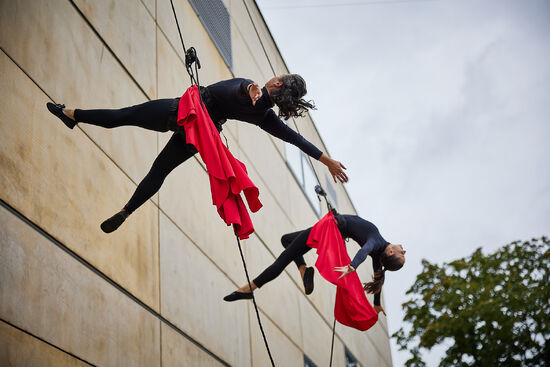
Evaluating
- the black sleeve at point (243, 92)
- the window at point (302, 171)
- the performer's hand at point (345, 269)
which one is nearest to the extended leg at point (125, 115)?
the black sleeve at point (243, 92)

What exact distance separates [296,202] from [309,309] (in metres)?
1.94

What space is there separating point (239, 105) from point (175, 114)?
0.48 metres

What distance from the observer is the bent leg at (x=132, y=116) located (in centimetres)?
447

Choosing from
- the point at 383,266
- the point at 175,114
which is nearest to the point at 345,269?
the point at 383,266

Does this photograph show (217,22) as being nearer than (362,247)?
No

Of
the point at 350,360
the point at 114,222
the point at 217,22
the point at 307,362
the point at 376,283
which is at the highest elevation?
the point at 217,22

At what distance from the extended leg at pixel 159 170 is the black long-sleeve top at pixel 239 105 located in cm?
31

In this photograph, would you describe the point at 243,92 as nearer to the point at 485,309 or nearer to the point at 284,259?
the point at 284,259

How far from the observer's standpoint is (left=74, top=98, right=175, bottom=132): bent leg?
4.47 metres

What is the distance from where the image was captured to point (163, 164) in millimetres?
4691

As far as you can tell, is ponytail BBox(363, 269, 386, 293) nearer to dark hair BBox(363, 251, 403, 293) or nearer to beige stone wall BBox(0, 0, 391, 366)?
dark hair BBox(363, 251, 403, 293)

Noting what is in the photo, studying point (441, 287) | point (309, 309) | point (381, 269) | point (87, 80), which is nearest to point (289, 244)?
point (381, 269)

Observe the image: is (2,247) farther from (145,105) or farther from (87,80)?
(87,80)

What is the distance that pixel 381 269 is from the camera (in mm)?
6367
